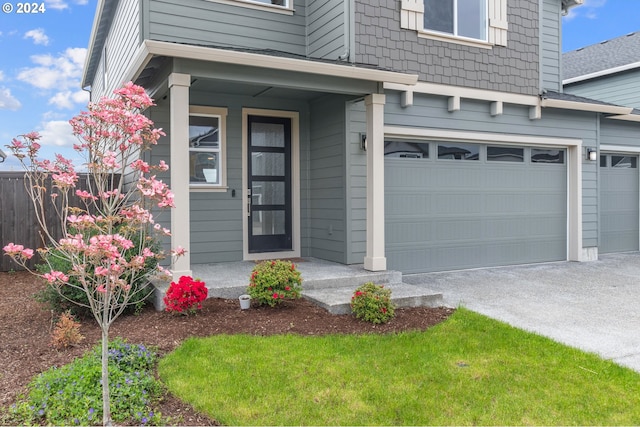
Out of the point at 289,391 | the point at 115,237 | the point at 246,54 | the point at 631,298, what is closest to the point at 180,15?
the point at 246,54

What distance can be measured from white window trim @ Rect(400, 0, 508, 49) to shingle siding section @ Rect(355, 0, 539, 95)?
73 mm

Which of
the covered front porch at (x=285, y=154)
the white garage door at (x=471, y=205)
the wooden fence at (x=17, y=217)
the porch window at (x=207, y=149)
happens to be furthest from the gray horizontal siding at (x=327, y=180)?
the wooden fence at (x=17, y=217)

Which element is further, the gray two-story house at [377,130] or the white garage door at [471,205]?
the white garage door at [471,205]

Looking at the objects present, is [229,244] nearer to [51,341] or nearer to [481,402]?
[51,341]

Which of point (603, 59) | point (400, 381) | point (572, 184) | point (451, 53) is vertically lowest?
point (400, 381)

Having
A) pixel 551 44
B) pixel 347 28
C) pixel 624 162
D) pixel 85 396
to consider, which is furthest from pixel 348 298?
pixel 624 162

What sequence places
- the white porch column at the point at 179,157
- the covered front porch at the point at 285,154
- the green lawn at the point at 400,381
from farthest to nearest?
the covered front porch at the point at 285,154
the white porch column at the point at 179,157
the green lawn at the point at 400,381

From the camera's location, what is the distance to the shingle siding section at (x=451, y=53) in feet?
23.8

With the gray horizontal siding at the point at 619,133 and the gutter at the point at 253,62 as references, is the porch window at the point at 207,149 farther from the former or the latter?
the gray horizontal siding at the point at 619,133

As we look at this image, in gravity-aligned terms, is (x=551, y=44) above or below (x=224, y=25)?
above

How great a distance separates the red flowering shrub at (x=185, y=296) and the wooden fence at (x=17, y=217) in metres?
4.14

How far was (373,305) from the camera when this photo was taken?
491 centimetres

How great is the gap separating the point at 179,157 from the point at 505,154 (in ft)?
19.4

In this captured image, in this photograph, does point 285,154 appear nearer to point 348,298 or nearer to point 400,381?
point 348,298
